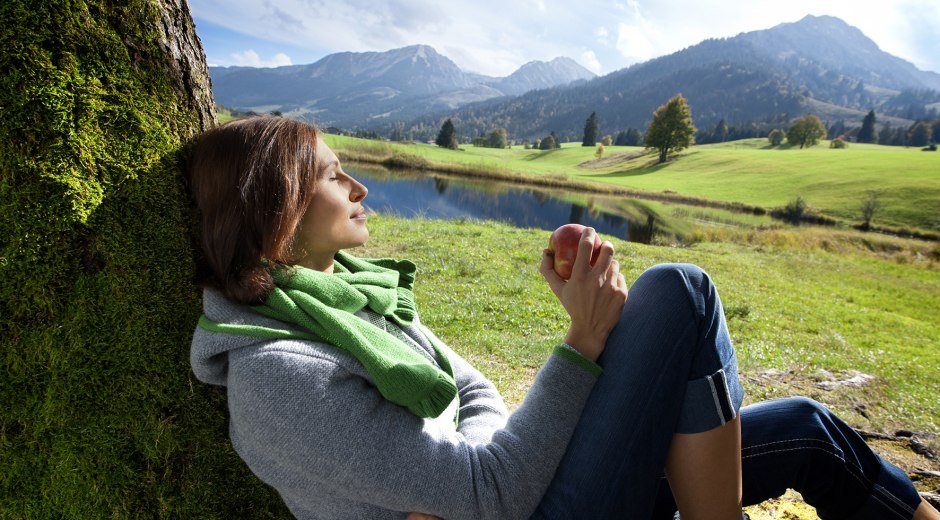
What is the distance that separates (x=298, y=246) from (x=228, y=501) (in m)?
1.04

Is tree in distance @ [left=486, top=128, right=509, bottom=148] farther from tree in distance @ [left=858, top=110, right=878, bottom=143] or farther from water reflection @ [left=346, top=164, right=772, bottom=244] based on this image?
tree in distance @ [left=858, top=110, right=878, bottom=143]

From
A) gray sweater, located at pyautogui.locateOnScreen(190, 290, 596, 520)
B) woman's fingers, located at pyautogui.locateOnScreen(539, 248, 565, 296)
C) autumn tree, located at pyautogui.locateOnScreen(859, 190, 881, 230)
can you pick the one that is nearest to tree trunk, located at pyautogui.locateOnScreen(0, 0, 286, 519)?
gray sweater, located at pyautogui.locateOnScreen(190, 290, 596, 520)

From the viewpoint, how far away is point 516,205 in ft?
106

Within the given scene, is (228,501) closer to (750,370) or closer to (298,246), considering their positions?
(298,246)

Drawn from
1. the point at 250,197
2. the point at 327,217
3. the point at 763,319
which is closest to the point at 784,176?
Result: the point at 763,319

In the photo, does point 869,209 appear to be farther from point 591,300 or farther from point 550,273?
point 591,300

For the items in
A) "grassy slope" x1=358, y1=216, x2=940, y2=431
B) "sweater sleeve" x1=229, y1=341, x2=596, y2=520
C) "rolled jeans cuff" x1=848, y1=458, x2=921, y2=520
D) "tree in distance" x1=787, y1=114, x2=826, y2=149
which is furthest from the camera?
"tree in distance" x1=787, y1=114, x2=826, y2=149

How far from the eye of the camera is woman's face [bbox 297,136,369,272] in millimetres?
1673

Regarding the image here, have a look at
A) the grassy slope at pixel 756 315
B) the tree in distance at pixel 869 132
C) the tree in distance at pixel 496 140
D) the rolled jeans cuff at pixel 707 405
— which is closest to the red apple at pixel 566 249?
the rolled jeans cuff at pixel 707 405

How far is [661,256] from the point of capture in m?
13.7

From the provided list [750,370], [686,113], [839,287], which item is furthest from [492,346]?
[686,113]

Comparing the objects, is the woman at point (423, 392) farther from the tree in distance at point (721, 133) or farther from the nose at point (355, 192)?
the tree in distance at point (721, 133)

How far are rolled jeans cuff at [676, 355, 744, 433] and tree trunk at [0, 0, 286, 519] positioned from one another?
158 centimetres

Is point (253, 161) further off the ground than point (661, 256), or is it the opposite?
point (253, 161)
